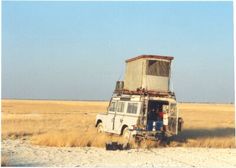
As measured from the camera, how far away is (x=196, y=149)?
53.4ft

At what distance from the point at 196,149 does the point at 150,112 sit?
2.49 metres

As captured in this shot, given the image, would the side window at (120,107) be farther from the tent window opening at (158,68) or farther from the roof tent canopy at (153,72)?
Result: the tent window opening at (158,68)

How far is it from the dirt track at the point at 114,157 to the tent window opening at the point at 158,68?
3.11 m

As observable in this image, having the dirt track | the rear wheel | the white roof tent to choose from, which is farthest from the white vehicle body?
the dirt track

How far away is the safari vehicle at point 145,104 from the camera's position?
16453 mm

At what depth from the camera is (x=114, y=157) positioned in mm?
13312

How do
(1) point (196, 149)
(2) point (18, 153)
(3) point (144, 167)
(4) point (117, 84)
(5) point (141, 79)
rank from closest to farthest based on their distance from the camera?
(3) point (144, 167), (2) point (18, 153), (1) point (196, 149), (5) point (141, 79), (4) point (117, 84)

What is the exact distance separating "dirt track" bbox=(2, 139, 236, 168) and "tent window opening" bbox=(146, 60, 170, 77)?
3.11m

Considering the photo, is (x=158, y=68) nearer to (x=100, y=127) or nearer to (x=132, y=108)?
(x=132, y=108)

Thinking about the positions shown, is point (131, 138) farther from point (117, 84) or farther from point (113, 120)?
point (117, 84)

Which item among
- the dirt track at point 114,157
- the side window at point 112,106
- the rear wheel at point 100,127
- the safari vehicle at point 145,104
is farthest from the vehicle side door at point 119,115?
the dirt track at point 114,157

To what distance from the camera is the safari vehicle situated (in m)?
16.5

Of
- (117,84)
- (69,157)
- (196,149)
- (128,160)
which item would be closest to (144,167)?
(128,160)

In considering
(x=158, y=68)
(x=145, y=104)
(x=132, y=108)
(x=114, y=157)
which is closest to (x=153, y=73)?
(x=158, y=68)
